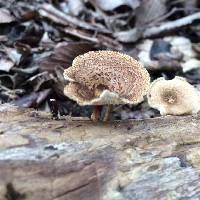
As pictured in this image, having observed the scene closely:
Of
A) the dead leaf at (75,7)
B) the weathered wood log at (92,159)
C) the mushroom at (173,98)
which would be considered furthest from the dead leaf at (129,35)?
the weathered wood log at (92,159)

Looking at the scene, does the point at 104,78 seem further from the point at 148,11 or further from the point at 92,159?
the point at 148,11

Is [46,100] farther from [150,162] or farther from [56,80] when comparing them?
[150,162]

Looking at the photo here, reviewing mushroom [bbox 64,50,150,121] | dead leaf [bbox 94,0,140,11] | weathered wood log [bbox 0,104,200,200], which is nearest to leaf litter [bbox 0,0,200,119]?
dead leaf [bbox 94,0,140,11]

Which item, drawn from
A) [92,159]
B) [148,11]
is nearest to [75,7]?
[148,11]

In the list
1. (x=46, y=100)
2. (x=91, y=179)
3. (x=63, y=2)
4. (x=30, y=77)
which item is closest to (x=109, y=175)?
(x=91, y=179)

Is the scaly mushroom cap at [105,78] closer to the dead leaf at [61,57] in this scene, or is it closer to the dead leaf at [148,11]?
the dead leaf at [61,57]

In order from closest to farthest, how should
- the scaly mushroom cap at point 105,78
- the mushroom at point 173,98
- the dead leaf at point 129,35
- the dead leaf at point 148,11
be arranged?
the scaly mushroom cap at point 105,78, the mushroom at point 173,98, the dead leaf at point 129,35, the dead leaf at point 148,11

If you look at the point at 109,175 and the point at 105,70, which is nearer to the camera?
the point at 109,175
